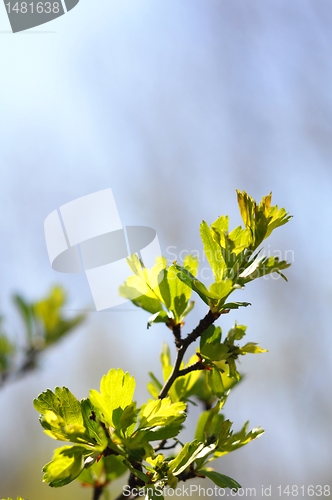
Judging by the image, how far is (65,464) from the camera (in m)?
0.50

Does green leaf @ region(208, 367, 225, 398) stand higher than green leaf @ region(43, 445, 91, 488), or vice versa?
green leaf @ region(43, 445, 91, 488)

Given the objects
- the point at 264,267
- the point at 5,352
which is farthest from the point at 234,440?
the point at 5,352

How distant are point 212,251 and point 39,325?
1009 millimetres

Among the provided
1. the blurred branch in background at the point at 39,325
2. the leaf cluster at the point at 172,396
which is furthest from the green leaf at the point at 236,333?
the blurred branch in background at the point at 39,325

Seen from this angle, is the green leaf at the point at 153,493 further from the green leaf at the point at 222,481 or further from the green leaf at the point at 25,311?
the green leaf at the point at 25,311

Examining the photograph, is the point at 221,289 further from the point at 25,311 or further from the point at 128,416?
the point at 25,311

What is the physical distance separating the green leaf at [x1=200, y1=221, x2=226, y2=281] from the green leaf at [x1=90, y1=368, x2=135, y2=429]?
204mm

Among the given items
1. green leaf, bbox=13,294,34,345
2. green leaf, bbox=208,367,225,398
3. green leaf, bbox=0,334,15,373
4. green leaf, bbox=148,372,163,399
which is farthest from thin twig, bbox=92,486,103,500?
green leaf, bbox=13,294,34,345

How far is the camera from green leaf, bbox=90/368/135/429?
53 centimetres

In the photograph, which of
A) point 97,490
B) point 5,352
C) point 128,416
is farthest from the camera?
point 5,352

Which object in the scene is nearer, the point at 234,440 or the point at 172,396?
the point at 234,440

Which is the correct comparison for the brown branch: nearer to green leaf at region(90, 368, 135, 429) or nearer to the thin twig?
green leaf at region(90, 368, 135, 429)

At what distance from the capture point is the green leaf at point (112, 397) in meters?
0.53

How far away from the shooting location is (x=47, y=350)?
4.72ft
